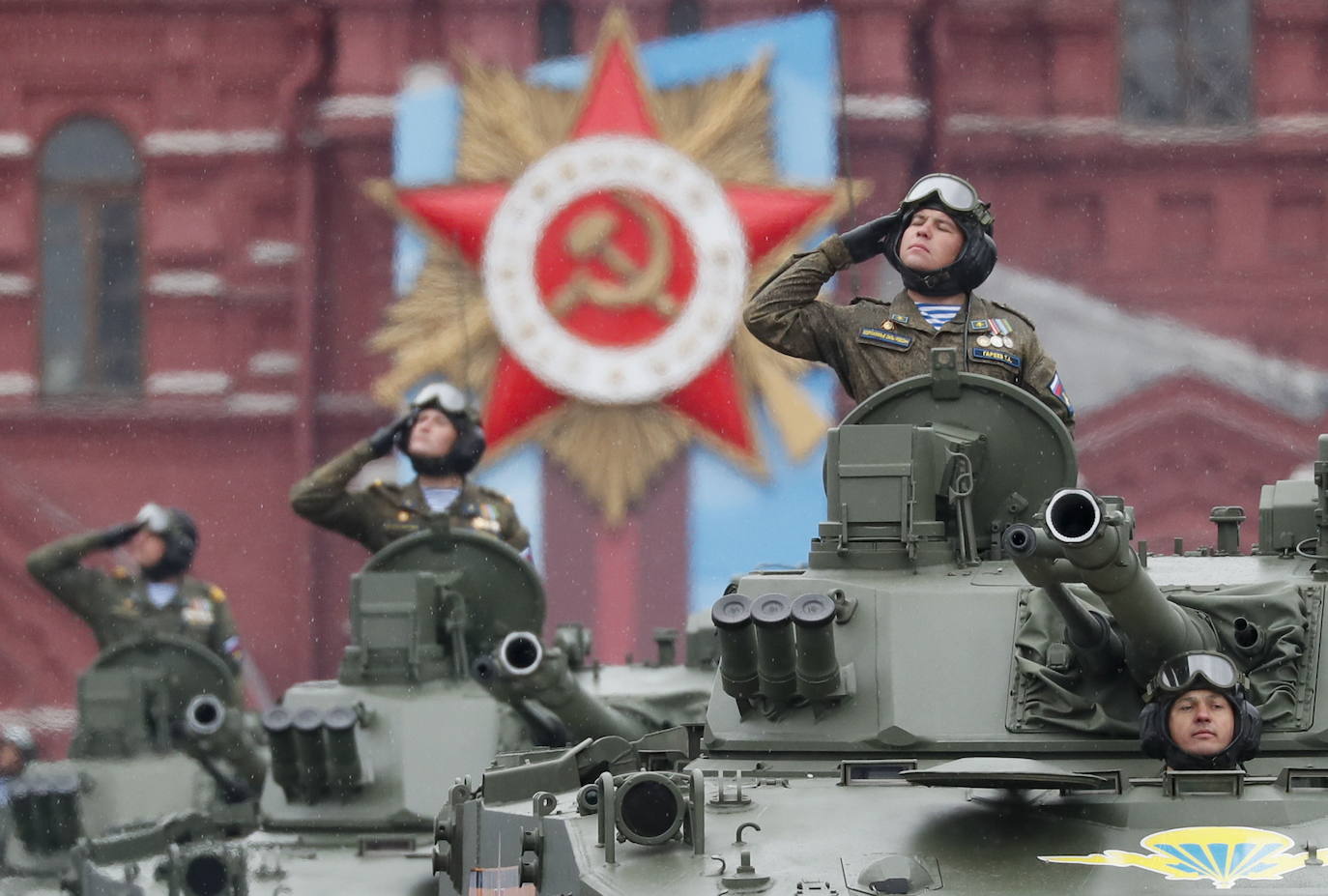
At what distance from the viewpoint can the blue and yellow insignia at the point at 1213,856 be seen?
852 centimetres

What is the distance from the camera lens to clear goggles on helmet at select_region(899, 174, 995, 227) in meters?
11.9

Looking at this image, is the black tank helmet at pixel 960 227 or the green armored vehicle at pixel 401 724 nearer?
the black tank helmet at pixel 960 227

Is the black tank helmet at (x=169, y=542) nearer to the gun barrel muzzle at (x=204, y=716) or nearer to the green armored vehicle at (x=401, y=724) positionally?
the green armored vehicle at (x=401, y=724)

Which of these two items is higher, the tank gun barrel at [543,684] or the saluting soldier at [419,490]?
the saluting soldier at [419,490]

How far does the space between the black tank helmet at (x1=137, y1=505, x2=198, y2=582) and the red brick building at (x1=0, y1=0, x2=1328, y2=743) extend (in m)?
4.47

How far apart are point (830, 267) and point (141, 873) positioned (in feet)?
17.7

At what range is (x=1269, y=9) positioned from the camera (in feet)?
81.9

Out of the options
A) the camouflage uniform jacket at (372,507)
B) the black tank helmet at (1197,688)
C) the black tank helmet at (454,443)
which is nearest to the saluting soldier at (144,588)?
the camouflage uniform jacket at (372,507)

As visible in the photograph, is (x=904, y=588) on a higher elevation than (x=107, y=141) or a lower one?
lower

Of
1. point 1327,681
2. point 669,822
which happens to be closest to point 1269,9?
point 1327,681

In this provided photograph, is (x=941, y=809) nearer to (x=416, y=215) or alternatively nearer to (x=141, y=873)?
(x=141, y=873)

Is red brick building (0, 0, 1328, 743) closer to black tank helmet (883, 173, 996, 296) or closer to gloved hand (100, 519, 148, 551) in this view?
gloved hand (100, 519, 148, 551)

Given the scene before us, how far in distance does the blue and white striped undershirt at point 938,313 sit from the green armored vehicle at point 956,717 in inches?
23.7

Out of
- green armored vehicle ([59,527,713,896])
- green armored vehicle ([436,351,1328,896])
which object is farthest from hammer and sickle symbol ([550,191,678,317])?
green armored vehicle ([436,351,1328,896])
